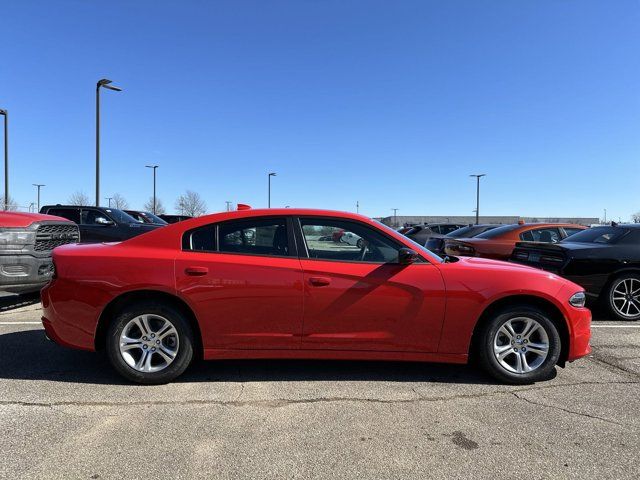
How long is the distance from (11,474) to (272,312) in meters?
1.99

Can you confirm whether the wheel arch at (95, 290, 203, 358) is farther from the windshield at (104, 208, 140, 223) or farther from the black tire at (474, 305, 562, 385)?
the windshield at (104, 208, 140, 223)

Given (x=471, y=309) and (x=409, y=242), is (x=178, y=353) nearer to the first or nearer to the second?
(x=409, y=242)

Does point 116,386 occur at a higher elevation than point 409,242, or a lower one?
lower

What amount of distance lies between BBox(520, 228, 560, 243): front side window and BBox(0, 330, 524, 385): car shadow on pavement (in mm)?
5602

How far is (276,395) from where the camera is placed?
3699mm

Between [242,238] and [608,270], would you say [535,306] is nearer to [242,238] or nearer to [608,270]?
[242,238]

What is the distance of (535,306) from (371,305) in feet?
4.91

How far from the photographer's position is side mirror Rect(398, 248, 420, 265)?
385cm

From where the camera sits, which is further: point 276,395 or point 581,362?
point 581,362

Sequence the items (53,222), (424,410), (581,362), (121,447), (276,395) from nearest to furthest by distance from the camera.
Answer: (121,447), (424,410), (276,395), (581,362), (53,222)

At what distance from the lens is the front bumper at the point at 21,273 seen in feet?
19.6

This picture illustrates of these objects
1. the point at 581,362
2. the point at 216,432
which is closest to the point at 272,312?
the point at 216,432

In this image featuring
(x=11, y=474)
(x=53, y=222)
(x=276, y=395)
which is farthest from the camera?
(x=53, y=222)

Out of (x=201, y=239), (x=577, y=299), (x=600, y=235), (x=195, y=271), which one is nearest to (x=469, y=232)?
(x=600, y=235)
